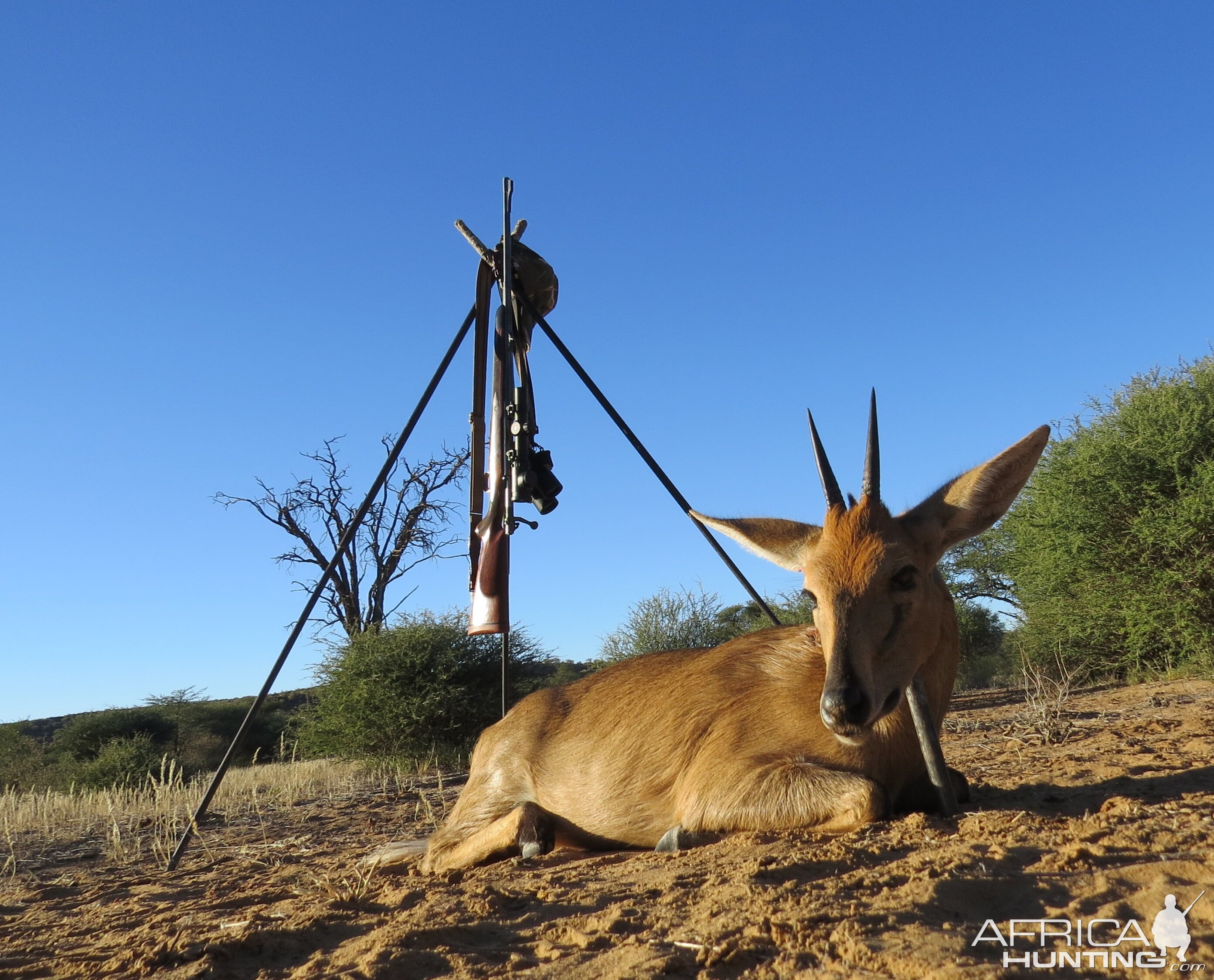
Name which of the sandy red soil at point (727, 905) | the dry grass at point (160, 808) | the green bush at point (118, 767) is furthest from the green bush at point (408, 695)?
the sandy red soil at point (727, 905)

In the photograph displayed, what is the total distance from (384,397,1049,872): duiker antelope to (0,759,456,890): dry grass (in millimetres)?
2509

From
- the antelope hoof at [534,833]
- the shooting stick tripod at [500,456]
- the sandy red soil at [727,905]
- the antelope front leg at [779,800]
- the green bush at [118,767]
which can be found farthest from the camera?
the green bush at [118,767]

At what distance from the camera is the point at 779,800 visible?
4082mm

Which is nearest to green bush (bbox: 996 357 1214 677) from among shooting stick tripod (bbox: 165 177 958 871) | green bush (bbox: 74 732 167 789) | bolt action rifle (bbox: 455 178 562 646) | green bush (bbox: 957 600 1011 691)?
green bush (bbox: 957 600 1011 691)

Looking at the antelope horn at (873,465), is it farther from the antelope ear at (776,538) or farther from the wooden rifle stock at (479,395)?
the wooden rifle stock at (479,395)

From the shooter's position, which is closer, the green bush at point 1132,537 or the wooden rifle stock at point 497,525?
the wooden rifle stock at point 497,525

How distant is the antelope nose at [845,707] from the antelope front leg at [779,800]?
52 centimetres

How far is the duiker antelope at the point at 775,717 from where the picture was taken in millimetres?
3922

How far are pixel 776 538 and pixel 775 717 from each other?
3.14 feet

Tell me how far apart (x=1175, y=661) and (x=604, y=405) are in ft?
40.1

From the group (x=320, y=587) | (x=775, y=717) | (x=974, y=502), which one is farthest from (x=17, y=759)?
A: (x=974, y=502)

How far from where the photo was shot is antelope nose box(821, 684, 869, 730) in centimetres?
357

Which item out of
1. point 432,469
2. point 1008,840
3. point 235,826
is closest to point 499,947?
point 1008,840

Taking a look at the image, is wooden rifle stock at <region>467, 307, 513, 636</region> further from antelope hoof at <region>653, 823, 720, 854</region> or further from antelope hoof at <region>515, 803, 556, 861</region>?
antelope hoof at <region>653, 823, 720, 854</region>
